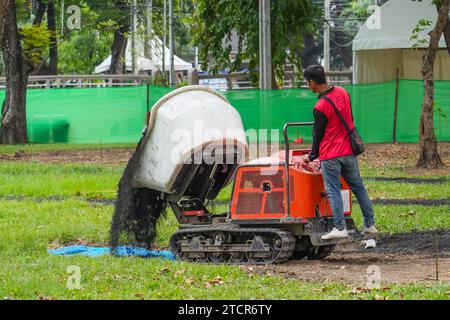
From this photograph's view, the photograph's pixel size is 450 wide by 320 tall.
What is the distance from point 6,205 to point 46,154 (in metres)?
11.3

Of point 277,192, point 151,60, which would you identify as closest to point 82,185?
point 277,192

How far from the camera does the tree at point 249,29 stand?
1251 inches

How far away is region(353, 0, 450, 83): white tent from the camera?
33.0m

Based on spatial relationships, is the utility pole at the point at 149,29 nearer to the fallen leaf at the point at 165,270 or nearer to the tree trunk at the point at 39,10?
the tree trunk at the point at 39,10

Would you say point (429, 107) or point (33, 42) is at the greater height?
point (33, 42)

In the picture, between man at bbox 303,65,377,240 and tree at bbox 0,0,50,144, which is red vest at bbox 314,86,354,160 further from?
tree at bbox 0,0,50,144

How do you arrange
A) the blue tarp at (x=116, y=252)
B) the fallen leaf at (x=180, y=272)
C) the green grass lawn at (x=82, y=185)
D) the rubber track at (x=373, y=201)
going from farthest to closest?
the green grass lawn at (x=82, y=185) → the rubber track at (x=373, y=201) → the blue tarp at (x=116, y=252) → the fallen leaf at (x=180, y=272)

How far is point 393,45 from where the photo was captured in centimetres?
3316

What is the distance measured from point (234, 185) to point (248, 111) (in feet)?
57.6

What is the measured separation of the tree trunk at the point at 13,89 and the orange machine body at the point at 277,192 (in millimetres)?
21250

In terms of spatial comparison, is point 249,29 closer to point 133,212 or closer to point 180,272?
point 133,212

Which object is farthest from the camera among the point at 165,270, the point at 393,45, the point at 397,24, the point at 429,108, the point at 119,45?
the point at 119,45

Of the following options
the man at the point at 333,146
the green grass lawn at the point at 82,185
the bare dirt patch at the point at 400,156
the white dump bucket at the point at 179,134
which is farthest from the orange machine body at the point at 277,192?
the bare dirt patch at the point at 400,156
